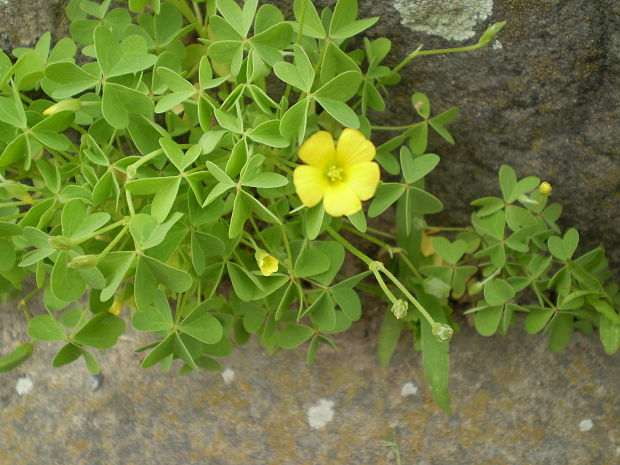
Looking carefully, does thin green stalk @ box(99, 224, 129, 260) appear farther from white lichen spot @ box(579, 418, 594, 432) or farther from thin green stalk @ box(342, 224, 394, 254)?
white lichen spot @ box(579, 418, 594, 432)

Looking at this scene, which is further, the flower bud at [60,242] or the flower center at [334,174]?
the flower center at [334,174]

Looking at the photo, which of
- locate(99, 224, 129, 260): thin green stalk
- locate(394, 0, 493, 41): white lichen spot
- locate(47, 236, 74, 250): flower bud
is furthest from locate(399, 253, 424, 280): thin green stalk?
locate(47, 236, 74, 250): flower bud

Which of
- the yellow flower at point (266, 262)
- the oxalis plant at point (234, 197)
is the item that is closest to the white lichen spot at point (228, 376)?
the oxalis plant at point (234, 197)

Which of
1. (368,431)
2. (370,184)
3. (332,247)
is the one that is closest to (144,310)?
(332,247)

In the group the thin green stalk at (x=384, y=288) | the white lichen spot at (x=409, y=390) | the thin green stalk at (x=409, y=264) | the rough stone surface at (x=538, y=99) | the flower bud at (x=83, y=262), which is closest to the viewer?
the flower bud at (x=83, y=262)

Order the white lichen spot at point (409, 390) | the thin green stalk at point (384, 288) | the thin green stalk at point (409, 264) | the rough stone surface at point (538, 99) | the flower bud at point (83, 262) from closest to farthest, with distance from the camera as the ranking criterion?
the flower bud at point (83, 262)
the thin green stalk at point (384, 288)
the rough stone surface at point (538, 99)
the thin green stalk at point (409, 264)
the white lichen spot at point (409, 390)

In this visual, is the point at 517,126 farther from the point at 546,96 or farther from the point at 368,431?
the point at 368,431

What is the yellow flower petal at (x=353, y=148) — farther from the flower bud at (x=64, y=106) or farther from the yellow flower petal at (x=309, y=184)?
the flower bud at (x=64, y=106)
